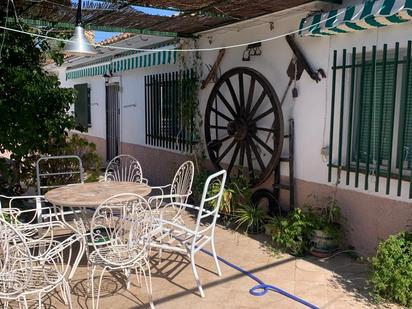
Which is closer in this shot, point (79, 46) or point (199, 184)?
point (79, 46)

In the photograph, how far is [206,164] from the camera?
8672 millimetres

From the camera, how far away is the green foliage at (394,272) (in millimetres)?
4129

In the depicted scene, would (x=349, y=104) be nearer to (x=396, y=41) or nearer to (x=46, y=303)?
(x=396, y=41)

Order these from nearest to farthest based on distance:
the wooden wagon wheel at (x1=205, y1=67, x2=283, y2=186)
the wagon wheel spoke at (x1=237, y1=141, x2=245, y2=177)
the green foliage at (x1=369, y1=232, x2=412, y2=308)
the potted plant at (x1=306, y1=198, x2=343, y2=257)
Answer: the green foliage at (x1=369, y1=232, x2=412, y2=308)
the potted plant at (x1=306, y1=198, x2=343, y2=257)
the wooden wagon wheel at (x1=205, y1=67, x2=283, y2=186)
the wagon wheel spoke at (x1=237, y1=141, x2=245, y2=177)

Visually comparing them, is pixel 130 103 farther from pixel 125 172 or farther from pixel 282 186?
pixel 282 186

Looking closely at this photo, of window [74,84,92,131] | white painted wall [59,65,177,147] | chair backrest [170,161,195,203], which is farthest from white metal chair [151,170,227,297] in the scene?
window [74,84,92,131]

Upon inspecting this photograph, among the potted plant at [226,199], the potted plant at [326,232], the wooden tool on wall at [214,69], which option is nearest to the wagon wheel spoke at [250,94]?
the wooden tool on wall at [214,69]

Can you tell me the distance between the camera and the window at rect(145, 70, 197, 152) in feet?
29.0

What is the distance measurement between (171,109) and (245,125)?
10.3 ft

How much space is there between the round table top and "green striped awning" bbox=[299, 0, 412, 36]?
10.3 feet

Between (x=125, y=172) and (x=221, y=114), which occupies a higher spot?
(x=221, y=114)

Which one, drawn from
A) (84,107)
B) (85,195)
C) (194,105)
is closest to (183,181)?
(85,195)

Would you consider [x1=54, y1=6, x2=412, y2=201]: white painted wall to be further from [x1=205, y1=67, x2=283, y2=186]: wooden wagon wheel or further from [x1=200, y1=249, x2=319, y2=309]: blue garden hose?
[x1=200, y1=249, x2=319, y2=309]: blue garden hose

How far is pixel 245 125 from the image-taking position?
718cm
